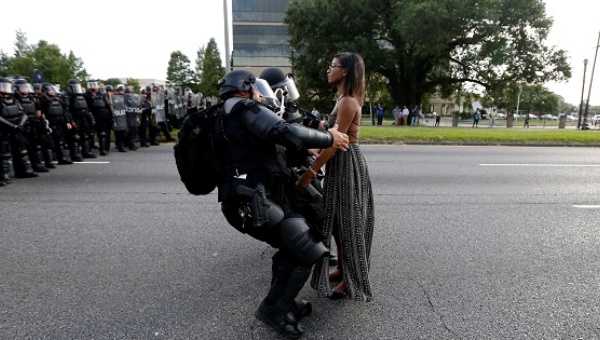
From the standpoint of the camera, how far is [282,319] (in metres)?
2.45

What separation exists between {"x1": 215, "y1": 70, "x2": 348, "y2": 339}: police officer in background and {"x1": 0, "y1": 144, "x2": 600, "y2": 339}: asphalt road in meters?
0.35

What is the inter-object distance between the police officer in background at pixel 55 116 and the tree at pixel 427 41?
22254 mm

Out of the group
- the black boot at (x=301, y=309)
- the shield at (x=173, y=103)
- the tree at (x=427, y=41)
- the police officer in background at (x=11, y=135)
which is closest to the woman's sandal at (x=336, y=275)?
the black boot at (x=301, y=309)

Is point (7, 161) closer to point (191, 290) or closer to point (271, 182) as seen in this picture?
point (191, 290)

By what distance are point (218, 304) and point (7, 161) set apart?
251 inches

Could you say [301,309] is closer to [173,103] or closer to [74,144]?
[74,144]

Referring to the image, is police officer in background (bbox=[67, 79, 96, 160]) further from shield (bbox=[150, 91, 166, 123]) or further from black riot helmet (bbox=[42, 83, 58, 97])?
shield (bbox=[150, 91, 166, 123])

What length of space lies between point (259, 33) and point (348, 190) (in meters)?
64.4

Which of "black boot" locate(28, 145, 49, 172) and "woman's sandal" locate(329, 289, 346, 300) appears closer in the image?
"woman's sandal" locate(329, 289, 346, 300)

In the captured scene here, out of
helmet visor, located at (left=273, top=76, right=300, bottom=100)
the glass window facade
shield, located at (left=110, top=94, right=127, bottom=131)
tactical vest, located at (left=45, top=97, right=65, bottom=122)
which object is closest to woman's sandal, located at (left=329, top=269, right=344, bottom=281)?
helmet visor, located at (left=273, top=76, right=300, bottom=100)

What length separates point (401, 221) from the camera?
4.81 meters

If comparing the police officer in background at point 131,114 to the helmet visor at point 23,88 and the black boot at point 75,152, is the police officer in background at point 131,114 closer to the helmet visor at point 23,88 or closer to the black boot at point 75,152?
the black boot at point 75,152

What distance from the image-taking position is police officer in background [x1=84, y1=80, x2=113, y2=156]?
9992 mm

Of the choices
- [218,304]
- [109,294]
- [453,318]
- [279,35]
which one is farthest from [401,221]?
[279,35]
